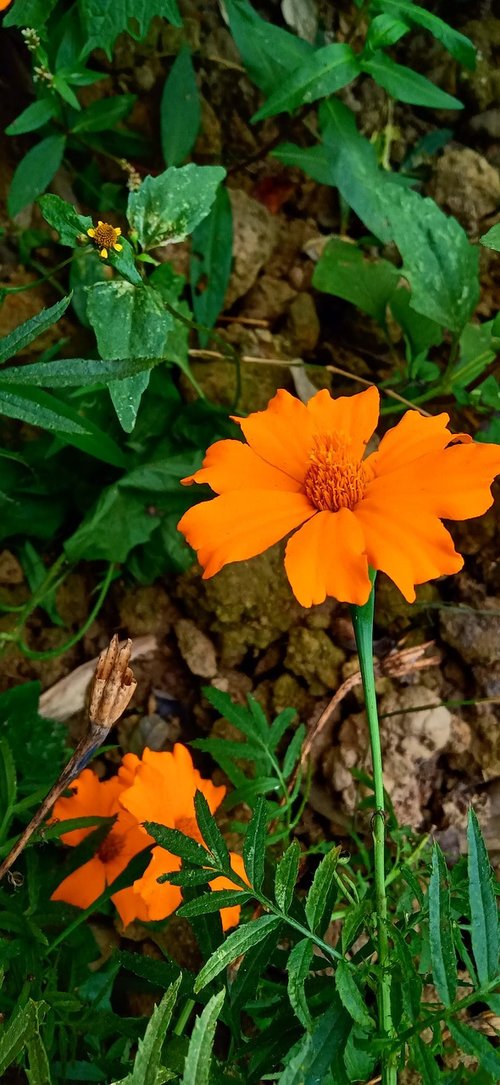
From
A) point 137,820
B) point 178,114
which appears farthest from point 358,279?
point 137,820

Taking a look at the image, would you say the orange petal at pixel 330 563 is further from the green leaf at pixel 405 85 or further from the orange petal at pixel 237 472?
the green leaf at pixel 405 85

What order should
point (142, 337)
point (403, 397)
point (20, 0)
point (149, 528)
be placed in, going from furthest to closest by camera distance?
1. point (403, 397)
2. point (149, 528)
3. point (20, 0)
4. point (142, 337)

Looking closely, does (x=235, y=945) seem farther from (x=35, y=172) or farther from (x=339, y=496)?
(x=35, y=172)

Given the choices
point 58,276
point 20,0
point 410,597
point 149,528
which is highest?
point 20,0

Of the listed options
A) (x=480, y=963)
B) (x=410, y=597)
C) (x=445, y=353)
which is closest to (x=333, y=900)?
(x=480, y=963)

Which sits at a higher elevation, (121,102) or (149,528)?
(121,102)

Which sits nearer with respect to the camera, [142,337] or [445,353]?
[142,337]

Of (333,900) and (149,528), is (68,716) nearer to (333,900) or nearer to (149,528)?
(149,528)

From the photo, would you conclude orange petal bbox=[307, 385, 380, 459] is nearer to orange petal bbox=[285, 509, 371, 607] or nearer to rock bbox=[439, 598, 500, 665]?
orange petal bbox=[285, 509, 371, 607]
